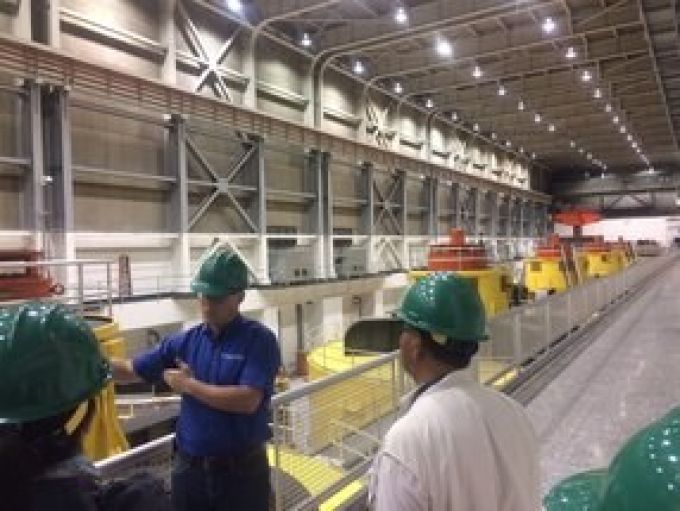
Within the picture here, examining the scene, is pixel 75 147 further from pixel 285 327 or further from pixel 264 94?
pixel 285 327

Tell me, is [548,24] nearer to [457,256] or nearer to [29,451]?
[457,256]

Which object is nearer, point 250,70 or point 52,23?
point 52,23

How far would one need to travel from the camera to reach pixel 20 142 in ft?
38.5

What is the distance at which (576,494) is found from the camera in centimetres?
106

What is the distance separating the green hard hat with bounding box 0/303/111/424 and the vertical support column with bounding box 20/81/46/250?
35.7 feet

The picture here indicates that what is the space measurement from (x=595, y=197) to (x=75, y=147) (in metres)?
43.7

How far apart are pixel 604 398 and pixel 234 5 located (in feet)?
43.2

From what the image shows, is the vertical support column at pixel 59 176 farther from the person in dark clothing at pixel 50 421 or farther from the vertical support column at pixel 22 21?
the person in dark clothing at pixel 50 421

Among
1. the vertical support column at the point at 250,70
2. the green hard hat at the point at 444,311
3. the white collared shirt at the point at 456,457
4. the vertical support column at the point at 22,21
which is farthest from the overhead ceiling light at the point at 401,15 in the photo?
the white collared shirt at the point at 456,457

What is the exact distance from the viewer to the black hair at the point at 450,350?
195cm

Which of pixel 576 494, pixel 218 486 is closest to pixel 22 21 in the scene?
pixel 218 486

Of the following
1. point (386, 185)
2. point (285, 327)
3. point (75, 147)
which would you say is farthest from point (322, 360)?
point (386, 185)

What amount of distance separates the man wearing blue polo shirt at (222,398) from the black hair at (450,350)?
1.18 m

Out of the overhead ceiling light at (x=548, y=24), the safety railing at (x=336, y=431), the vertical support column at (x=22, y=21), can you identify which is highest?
the overhead ceiling light at (x=548, y=24)
